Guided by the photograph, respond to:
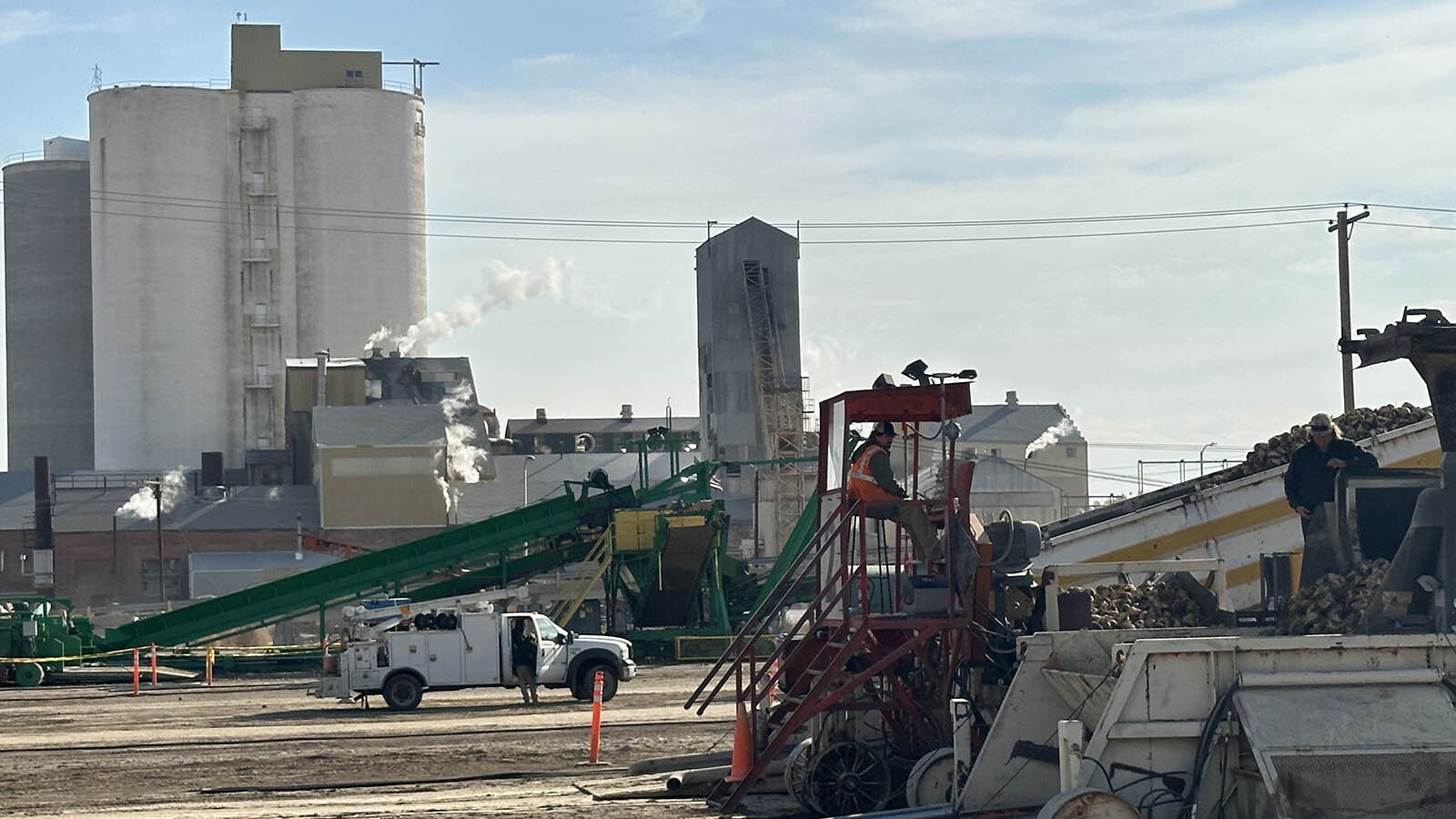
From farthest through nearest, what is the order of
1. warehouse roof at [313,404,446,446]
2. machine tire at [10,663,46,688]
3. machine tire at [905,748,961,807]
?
warehouse roof at [313,404,446,446] → machine tire at [10,663,46,688] → machine tire at [905,748,961,807]

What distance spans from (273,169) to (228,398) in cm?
1170

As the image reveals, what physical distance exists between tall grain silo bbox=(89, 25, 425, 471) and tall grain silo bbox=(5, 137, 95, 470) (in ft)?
21.2

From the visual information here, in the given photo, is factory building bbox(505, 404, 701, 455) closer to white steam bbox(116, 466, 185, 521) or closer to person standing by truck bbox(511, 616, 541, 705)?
white steam bbox(116, 466, 185, 521)

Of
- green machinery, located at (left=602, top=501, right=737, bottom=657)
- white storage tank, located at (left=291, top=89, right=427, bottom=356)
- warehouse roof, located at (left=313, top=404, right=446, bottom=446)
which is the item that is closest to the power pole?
green machinery, located at (left=602, top=501, right=737, bottom=657)

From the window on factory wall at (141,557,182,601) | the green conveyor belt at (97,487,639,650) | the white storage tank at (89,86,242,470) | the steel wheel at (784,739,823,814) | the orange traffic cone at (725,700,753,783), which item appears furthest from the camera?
the white storage tank at (89,86,242,470)

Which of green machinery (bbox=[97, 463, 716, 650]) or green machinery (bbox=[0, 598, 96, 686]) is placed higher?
green machinery (bbox=[97, 463, 716, 650])

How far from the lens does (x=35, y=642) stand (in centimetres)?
4203

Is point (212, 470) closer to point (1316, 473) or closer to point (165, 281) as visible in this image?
point (165, 281)

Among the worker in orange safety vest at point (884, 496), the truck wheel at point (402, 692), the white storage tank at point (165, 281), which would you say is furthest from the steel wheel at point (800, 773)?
the white storage tank at point (165, 281)

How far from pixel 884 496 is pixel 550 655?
1616 cm

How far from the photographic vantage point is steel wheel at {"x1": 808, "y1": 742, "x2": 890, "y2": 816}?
47.6 feet

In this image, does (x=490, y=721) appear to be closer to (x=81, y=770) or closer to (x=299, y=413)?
(x=81, y=770)

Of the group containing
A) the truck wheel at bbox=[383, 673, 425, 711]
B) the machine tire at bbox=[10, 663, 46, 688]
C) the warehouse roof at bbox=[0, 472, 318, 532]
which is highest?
the warehouse roof at bbox=[0, 472, 318, 532]

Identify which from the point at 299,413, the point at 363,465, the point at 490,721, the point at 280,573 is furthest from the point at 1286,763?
the point at 299,413
